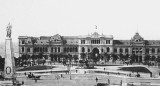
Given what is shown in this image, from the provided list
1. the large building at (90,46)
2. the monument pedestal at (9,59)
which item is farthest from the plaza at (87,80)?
the large building at (90,46)

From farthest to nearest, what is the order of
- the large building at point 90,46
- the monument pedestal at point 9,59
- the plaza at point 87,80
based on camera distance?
the large building at point 90,46 → the plaza at point 87,80 → the monument pedestal at point 9,59

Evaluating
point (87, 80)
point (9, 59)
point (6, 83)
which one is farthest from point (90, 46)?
point (6, 83)

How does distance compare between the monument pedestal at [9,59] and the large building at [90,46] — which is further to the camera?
the large building at [90,46]

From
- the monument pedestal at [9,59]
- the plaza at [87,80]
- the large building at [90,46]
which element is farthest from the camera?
the large building at [90,46]

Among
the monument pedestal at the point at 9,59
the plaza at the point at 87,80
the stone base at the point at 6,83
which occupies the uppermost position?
the monument pedestal at the point at 9,59

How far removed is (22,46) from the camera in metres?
109

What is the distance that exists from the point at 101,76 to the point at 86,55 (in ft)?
152

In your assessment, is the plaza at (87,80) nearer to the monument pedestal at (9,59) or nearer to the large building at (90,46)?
the monument pedestal at (9,59)

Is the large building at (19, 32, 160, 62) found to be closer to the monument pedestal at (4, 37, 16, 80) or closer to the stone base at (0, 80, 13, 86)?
the monument pedestal at (4, 37, 16, 80)

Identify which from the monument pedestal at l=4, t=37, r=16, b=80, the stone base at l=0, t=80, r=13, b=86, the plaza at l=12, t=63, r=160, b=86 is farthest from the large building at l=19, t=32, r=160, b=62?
the stone base at l=0, t=80, r=13, b=86

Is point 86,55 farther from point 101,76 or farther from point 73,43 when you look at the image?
point 101,76

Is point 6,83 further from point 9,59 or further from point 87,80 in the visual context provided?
point 87,80

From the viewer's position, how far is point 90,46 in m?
108

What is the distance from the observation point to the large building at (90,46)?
10638 centimetres
